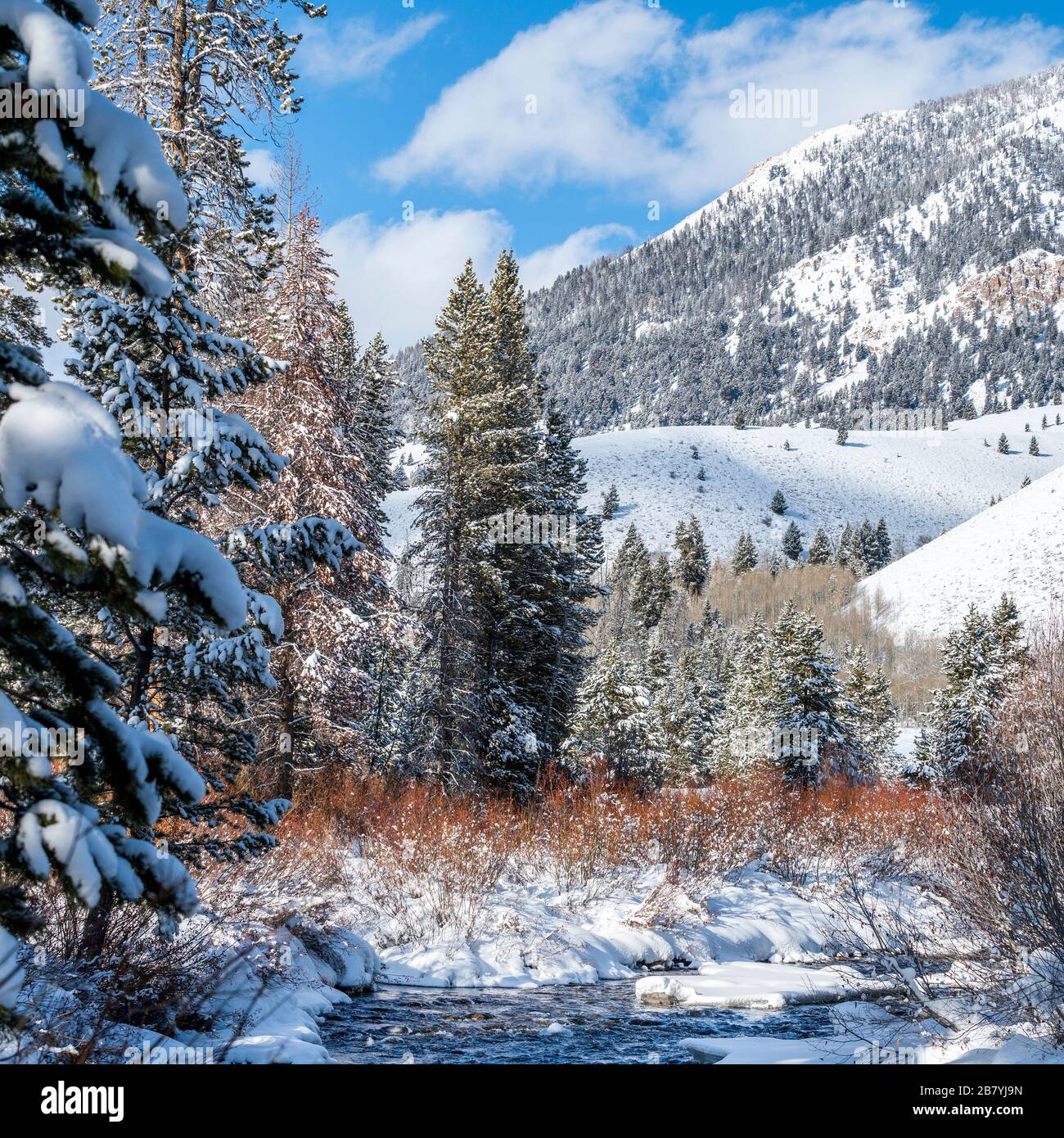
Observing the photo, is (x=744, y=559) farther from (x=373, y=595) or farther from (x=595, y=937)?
(x=595, y=937)

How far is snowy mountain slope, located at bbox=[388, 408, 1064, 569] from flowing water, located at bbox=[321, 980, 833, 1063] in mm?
88716

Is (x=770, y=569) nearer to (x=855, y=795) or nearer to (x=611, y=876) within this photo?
(x=855, y=795)

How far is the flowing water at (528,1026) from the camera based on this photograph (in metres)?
6.82

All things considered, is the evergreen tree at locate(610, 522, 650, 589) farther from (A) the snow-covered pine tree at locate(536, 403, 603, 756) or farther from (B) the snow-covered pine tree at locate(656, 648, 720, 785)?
(A) the snow-covered pine tree at locate(536, 403, 603, 756)

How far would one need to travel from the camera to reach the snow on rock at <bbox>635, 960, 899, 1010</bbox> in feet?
29.3

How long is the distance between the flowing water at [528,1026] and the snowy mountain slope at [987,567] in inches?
2009

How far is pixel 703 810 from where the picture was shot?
14852 millimetres

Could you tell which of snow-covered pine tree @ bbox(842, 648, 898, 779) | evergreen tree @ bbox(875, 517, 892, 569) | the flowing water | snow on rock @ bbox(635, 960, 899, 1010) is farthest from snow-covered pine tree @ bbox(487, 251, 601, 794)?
evergreen tree @ bbox(875, 517, 892, 569)

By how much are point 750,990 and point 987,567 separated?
216 ft

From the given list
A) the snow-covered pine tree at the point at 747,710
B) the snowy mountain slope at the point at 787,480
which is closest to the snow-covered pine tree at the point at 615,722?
the snow-covered pine tree at the point at 747,710

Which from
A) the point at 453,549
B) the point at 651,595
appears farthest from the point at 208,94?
the point at 651,595

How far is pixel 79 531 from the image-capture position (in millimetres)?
1803

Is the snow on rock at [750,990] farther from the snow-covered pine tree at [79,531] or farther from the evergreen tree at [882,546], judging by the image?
the evergreen tree at [882,546]

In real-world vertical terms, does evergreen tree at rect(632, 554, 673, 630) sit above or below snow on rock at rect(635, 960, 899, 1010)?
above
